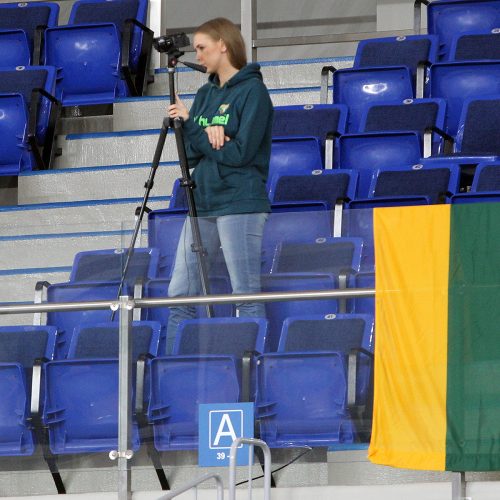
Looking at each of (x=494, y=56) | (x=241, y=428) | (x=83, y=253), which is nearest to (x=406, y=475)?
(x=241, y=428)

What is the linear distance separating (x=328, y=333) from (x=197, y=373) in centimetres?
43

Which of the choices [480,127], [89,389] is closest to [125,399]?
[89,389]

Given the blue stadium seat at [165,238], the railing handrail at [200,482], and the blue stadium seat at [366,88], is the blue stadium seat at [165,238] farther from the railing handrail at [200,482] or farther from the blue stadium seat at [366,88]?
the blue stadium seat at [366,88]

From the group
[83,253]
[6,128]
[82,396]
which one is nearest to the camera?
[82,396]

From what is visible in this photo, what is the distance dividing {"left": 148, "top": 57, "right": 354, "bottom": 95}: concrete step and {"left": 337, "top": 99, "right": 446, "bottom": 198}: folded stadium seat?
140cm

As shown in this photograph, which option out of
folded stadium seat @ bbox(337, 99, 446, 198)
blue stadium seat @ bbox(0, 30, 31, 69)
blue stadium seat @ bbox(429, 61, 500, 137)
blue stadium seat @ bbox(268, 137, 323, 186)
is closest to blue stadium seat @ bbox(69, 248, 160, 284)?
folded stadium seat @ bbox(337, 99, 446, 198)

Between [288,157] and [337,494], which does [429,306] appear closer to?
[337,494]

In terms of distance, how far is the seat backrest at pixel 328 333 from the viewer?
13.7ft

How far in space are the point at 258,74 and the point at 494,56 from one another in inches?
106

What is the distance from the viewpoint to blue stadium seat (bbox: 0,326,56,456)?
443 cm

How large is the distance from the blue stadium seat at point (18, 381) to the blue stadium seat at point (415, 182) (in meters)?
1.73

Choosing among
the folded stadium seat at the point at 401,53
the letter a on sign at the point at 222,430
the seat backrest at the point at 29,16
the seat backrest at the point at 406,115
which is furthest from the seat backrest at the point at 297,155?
the letter a on sign at the point at 222,430

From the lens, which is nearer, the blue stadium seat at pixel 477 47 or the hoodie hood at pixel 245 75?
the hoodie hood at pixel 245 75

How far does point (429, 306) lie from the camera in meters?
4.12
